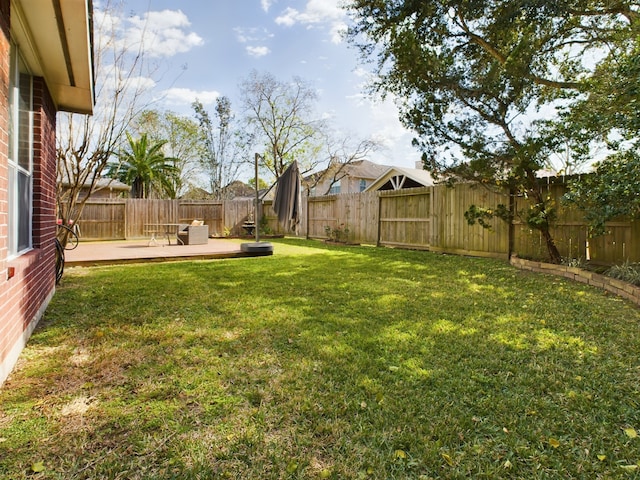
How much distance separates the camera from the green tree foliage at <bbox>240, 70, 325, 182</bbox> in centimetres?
Result: 2286

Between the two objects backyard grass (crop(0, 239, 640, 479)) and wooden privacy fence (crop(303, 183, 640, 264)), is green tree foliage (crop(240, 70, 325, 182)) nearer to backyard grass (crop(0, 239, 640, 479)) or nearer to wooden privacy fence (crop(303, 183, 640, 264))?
wooden privacy fence (crop(303, 183, 640, 264))

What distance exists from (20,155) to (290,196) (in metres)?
5.63

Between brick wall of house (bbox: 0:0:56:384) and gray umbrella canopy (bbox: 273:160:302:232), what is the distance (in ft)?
15.5

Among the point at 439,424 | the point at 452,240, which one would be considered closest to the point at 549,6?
the point at 452,240

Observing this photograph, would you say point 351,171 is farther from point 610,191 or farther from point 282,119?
point 610,191

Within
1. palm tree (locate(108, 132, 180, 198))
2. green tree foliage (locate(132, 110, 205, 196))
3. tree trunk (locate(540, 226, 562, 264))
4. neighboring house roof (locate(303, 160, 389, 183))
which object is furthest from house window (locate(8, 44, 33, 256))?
green tree foliage (locate(132, 110, 205, 196))

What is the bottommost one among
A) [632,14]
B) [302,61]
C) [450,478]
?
[450,478]

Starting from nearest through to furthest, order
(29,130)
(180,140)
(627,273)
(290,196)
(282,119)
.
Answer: (29,130)
(627,273)
(290,196)
(282,119)
(180,140)

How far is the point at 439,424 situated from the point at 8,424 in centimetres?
221

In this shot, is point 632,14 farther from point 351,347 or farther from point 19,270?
point 19,270

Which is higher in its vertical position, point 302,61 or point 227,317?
point 302,61

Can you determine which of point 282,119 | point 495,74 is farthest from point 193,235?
point 282,119

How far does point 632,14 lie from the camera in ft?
21.0

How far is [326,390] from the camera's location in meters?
2.23
